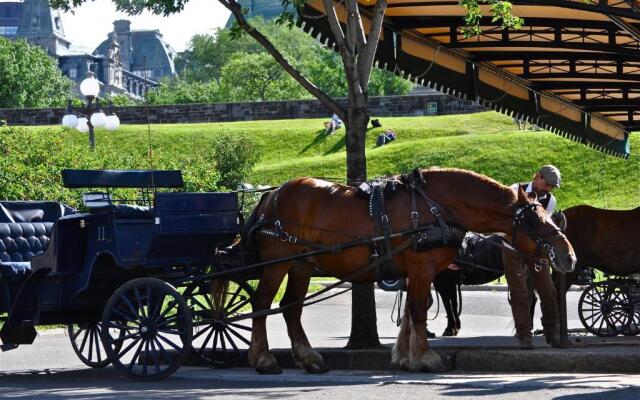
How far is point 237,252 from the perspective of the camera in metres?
13.7

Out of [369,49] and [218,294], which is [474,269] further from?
[218,294]

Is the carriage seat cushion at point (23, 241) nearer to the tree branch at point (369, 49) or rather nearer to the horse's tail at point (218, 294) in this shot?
the horse's tail at point (218, 294)

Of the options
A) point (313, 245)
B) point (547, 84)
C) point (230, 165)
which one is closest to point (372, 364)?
point (313, 245)

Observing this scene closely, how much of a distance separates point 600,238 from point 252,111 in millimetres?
57555

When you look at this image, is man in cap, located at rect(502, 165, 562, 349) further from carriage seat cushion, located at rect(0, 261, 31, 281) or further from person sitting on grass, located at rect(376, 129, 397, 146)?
person sitting on grass, located at rect(376, 129, 397, 146)

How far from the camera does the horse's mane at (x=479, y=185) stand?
509 inches

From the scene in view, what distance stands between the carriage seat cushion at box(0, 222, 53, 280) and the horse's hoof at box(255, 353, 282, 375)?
2.67 metres

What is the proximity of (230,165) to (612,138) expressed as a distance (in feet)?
75.5

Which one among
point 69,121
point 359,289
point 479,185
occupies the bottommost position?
point 359,289

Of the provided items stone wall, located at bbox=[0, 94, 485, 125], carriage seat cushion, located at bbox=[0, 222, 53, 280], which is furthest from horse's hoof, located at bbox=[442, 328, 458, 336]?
stone wall, located at bbox=[0, 94, 485, 125]

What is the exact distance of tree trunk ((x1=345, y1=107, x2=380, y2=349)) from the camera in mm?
14742

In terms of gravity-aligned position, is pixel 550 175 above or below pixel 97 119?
below

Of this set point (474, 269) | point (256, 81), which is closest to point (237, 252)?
point (474, 269)

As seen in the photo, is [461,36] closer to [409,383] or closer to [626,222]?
[626,222]
